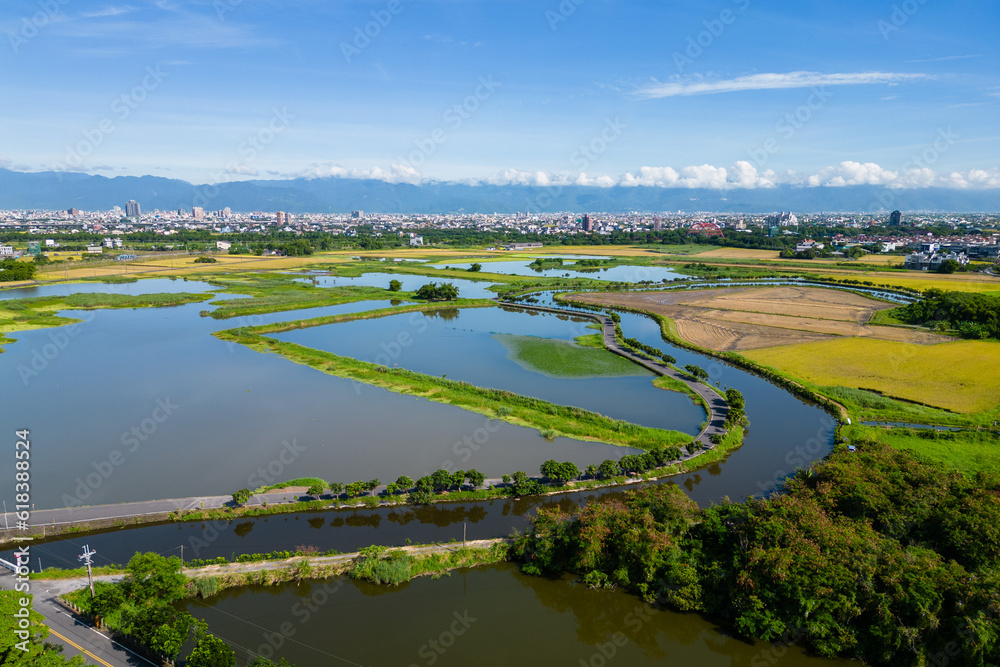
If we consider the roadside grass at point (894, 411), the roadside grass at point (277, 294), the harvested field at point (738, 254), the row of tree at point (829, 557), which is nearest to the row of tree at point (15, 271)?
the roadside grass at point (277, 294)

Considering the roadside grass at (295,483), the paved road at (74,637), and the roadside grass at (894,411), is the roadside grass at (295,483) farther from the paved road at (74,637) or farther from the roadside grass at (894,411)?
the roadside grass at (894,411)

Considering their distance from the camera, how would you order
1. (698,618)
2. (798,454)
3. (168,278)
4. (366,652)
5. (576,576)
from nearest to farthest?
(366,652) < (698,618) < (576,576) < (798,454) < (168,278)

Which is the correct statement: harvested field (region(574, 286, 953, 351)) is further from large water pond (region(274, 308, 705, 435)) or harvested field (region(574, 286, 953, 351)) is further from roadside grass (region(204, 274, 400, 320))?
roadside grass (region(204, 274, 400, 320))

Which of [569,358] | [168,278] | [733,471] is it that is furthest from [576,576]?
[168,278]

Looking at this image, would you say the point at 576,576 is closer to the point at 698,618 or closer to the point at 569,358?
the point at 698,618

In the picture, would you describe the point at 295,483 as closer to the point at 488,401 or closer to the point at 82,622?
the point at 82,622

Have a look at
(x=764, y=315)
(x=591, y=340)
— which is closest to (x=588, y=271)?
(x=764, y=315)
